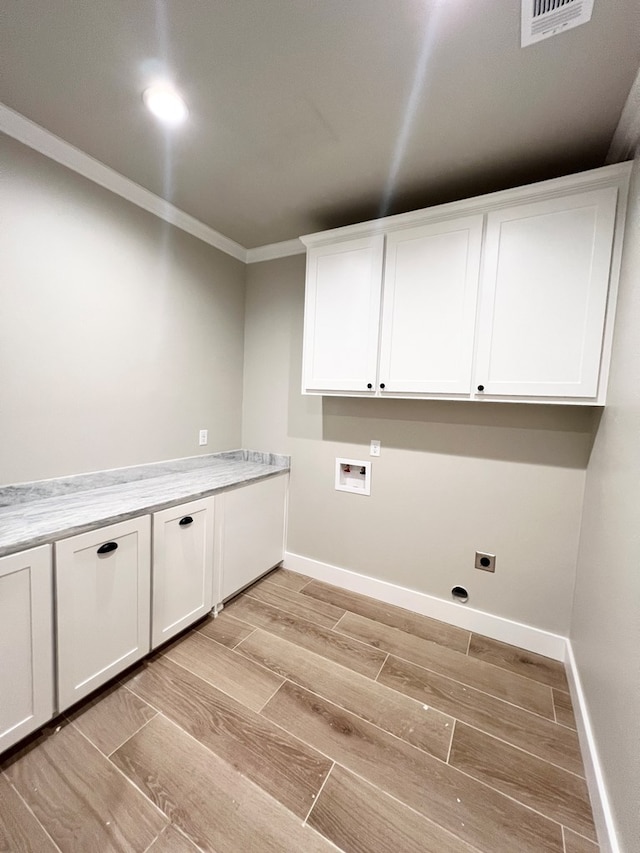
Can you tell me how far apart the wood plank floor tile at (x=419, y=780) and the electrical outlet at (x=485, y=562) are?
1008 mm

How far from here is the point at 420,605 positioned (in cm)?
227

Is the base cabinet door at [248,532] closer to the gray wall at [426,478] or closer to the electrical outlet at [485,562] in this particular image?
the gray wall at [426,478]

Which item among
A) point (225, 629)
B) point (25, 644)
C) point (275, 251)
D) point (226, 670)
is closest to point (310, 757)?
point (226, 670)

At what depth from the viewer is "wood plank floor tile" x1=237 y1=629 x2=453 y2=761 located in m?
1.44

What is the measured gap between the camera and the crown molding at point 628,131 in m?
1.26

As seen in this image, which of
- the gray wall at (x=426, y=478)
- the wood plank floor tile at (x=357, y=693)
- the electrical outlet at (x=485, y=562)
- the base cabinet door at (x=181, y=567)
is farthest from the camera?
the electrical outlet at (x=485, y=562)

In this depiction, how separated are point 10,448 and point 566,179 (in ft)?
9.39

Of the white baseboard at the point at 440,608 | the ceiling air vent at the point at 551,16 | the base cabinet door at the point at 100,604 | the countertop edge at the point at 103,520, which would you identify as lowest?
the white baseboard at the point at 440,608

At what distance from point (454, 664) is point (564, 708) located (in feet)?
1.61

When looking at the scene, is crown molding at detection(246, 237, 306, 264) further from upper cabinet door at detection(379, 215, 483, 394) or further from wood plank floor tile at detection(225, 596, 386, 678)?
wood plank floor tile at detection(225, 596, 386, 678)

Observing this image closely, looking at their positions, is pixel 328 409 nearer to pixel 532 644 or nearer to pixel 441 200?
pixel 441 200

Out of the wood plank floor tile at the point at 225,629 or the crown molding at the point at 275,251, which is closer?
the wood plank floor tile at the point at 225,629

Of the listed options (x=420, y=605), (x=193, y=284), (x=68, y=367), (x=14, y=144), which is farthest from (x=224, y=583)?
(x=14, y=144)

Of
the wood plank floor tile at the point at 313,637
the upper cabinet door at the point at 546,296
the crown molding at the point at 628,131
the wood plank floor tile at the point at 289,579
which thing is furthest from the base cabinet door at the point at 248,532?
the crown molding at the point at 628,131
